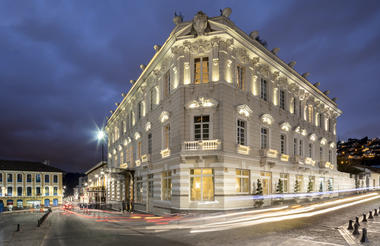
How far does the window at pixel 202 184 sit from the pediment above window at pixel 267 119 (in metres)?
7.69

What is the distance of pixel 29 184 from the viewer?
3071 inches

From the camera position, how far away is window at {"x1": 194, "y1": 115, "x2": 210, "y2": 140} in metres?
22.7

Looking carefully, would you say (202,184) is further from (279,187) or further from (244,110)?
(279,187)

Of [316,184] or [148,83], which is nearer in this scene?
[148,83]

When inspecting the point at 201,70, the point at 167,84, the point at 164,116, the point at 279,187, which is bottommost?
the point at 279,187

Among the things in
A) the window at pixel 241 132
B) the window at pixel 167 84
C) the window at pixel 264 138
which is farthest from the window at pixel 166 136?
the window at pixel 264 138

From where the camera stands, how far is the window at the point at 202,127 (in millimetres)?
22688

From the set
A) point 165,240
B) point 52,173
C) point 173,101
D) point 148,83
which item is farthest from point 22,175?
point 165,240

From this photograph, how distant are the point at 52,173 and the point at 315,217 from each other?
7892 cm

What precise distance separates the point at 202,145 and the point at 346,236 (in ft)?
36.8

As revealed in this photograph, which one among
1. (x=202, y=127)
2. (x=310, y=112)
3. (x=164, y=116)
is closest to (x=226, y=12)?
(x=202, y=127)

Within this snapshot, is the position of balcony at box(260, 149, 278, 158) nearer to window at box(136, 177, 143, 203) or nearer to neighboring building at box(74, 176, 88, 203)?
window at box(136, 177, 143, 203)

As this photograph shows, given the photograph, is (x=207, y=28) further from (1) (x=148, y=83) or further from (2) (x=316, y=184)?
(2) (x=316, y=184)

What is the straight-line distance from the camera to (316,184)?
35.9 metres
